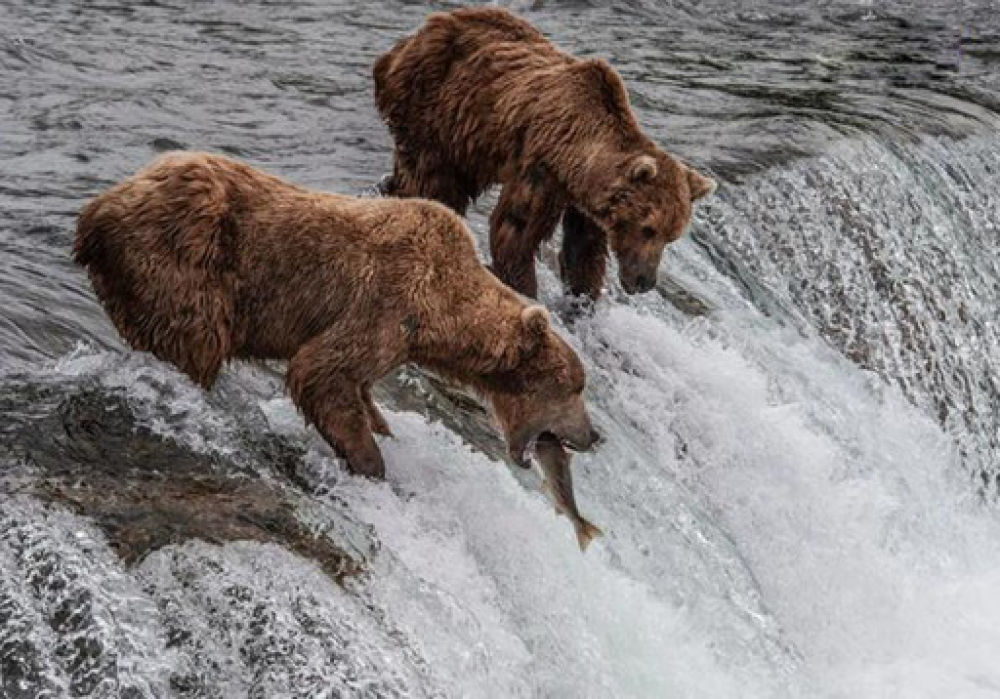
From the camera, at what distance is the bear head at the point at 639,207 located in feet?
23.3

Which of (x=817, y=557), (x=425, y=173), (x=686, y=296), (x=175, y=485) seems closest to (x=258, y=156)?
(x=425, y=173)

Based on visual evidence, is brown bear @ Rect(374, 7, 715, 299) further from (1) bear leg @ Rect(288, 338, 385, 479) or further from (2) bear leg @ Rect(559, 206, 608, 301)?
(1) bear leg @ Rect(288, 338, 385, 479)

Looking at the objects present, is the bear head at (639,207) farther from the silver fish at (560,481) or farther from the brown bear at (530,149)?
the silver fish at (560,481)

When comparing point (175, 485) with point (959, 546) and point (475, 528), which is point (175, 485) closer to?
point (475, 528)

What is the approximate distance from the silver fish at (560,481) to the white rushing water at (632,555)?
248 mm

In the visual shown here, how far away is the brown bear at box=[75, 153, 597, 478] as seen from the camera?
548cm

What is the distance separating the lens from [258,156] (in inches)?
378

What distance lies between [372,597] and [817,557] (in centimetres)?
318

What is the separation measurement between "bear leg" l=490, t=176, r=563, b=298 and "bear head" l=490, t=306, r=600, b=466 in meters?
1.78

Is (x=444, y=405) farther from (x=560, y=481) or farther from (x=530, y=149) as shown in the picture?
(x=530, y=149)

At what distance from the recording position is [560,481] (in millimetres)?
5707

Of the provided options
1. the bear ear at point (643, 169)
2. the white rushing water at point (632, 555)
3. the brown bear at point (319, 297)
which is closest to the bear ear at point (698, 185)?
the bear ear at point (643, 169)

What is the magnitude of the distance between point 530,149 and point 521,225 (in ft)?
1.05

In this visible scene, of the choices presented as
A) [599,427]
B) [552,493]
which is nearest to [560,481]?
[552,493]
